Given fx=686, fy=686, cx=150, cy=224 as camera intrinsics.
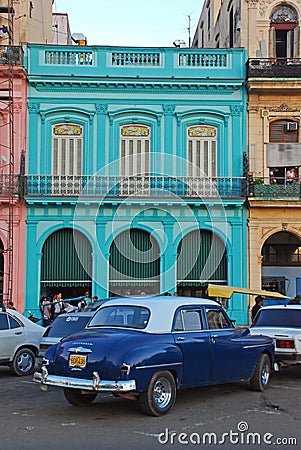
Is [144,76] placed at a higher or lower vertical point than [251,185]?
higher

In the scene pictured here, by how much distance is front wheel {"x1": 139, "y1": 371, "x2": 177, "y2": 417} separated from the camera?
9320mm

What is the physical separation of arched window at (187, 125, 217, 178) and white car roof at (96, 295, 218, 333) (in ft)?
50.7

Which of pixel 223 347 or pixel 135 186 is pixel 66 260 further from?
pixel 223 347

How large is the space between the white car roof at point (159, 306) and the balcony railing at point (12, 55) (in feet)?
55.6

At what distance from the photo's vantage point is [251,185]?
84.1ft

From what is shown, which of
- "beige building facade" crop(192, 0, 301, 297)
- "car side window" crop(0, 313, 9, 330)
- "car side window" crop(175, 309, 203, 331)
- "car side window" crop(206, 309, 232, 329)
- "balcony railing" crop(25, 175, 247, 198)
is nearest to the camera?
"car side window" crop(175, 309, 203, 331)

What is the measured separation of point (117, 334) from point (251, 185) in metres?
16.7

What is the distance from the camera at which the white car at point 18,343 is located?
14375 millimetres

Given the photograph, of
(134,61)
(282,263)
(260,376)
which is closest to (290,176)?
(282,263)

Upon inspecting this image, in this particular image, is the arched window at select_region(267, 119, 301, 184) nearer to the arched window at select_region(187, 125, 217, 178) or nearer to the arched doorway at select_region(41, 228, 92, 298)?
the arched window at select_region(187, 125, 217, 178)

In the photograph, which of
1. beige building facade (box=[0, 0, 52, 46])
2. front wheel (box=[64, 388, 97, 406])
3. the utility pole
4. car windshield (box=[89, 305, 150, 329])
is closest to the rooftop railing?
the utility pole

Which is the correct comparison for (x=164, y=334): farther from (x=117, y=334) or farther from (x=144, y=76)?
(x=144, y=76)

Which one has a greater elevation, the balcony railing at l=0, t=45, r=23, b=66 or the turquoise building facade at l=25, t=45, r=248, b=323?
the balcony railing at l=0, t=45, r=23, b=66

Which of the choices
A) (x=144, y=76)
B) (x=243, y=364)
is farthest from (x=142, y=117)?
(x=243, y=364)
